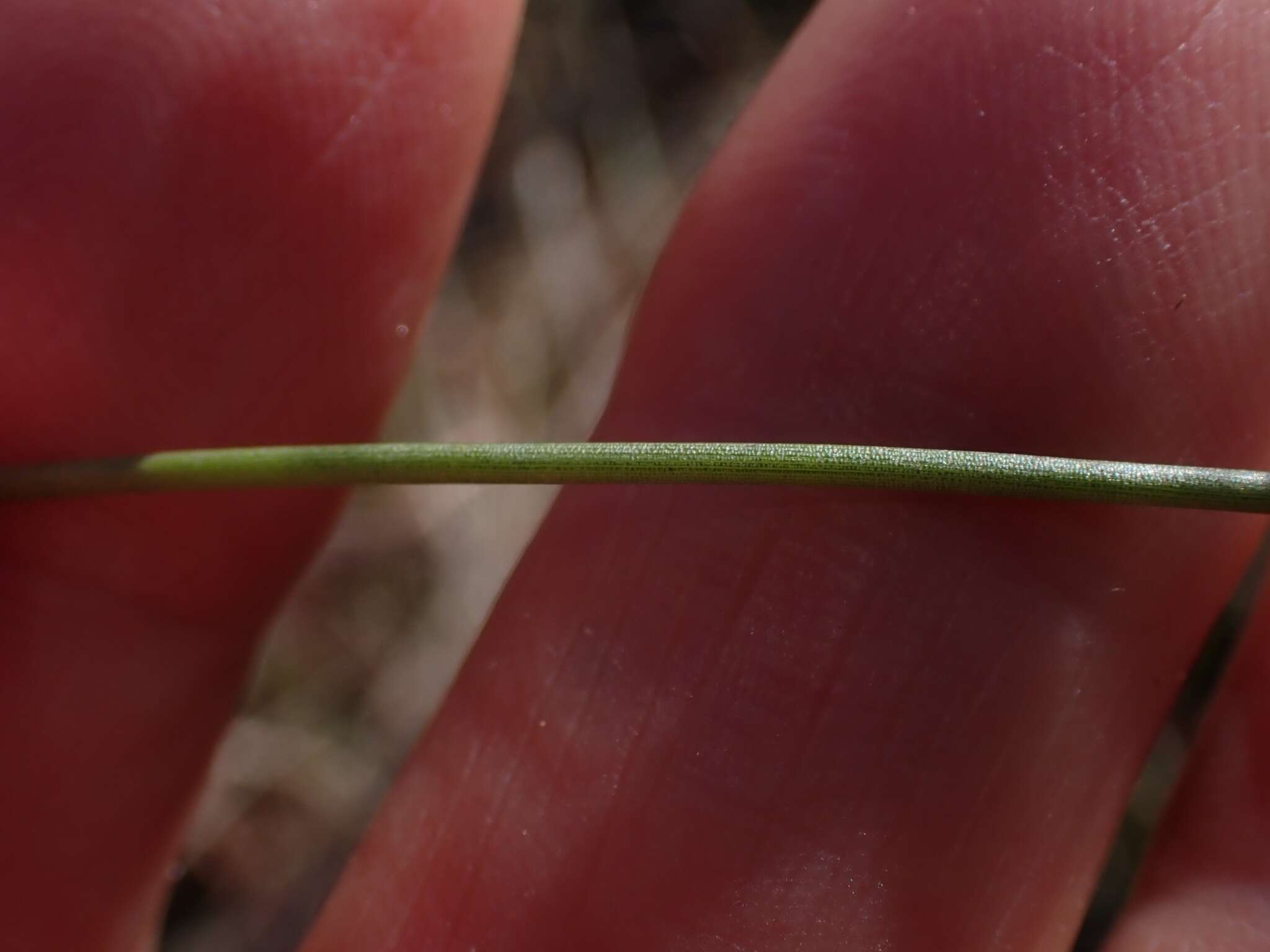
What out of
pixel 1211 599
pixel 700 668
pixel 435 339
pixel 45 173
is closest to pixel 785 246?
pixel 700 668

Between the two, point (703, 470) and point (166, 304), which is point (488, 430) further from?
point (703, 470)

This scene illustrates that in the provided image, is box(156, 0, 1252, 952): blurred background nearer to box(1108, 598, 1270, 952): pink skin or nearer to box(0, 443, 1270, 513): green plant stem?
box(1108, 598, 1270, 952): pink skin

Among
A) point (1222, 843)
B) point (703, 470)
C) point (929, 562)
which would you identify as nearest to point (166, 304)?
point (703, 470)

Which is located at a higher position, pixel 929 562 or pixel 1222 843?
pixel 929 562

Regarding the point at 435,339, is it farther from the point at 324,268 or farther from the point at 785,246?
the point at 785,246

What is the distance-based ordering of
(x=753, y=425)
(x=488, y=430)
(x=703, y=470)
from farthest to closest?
(x=488, y=430)
(x=753, y=425)
(x=703, y=470)

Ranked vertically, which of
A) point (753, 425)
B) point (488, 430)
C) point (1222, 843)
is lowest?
point (1222, 843)
